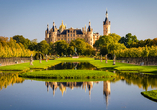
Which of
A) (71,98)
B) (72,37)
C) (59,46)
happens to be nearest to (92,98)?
(71,98)

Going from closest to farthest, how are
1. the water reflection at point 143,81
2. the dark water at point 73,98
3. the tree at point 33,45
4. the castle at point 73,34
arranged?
the dark water at point 73,98, the water reflection at point 143,81, the tree at point 33,45, the castle at point 73,34

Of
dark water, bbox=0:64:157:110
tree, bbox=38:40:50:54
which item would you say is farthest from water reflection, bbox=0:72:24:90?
tree, bbox=38:40:50:54

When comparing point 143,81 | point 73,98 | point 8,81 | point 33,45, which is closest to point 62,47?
point 33,45

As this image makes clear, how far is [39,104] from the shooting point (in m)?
12.7

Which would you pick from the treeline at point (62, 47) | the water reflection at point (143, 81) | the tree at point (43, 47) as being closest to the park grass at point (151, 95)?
the water reflection at point (143, 81)

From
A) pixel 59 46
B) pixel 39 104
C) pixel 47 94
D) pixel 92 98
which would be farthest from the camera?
pixel 59 46

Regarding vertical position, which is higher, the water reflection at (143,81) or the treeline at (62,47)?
the treeline at (62,47)

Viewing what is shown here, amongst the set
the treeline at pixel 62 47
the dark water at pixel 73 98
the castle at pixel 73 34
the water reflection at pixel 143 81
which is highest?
the castle at pixel 73 34

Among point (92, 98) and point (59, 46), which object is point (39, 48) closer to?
point (59, 46)

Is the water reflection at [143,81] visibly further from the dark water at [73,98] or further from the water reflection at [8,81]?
the water reflection at [8,81]

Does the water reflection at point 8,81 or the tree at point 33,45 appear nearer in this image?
the water reflection at point 8,81

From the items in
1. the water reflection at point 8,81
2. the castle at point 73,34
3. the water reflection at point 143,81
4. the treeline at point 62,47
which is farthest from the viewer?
the castle at point 73,34

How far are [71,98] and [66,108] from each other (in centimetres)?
211

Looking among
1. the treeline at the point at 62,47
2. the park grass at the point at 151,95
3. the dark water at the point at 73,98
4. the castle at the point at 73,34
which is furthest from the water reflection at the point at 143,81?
the castle at the point at 73,34
